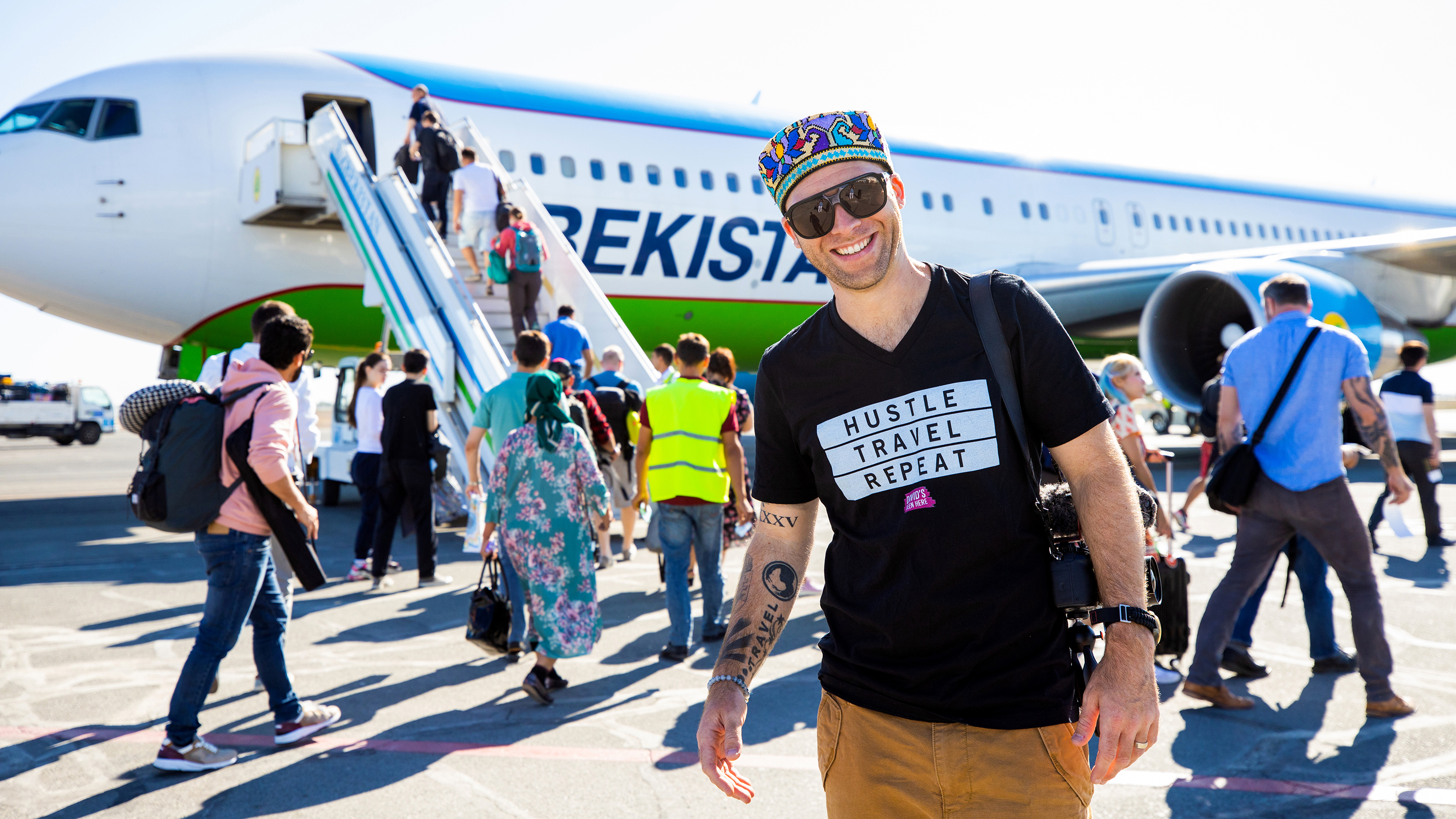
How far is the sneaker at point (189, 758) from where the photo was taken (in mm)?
3758

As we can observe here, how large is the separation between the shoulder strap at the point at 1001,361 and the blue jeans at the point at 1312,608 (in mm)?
3792

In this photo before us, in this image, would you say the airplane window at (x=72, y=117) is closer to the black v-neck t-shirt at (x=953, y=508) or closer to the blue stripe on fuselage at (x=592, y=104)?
the blue stripe on fuselage at (x=592, y=104)

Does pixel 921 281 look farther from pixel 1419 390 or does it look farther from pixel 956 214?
pixel 956 214

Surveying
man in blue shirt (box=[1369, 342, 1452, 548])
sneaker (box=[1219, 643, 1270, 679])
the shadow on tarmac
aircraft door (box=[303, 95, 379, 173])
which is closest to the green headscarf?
the shadow on tarmac

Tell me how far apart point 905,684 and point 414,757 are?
276 cm

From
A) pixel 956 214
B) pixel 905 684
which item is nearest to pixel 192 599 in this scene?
pixel 905 684

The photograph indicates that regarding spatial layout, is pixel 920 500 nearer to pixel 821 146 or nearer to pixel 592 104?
pixel 821 146

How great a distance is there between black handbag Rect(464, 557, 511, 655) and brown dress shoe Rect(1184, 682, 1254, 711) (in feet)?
10.0

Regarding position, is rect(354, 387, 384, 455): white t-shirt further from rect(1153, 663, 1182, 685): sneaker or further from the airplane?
rect(1153, 663, 1182, 685): sneaker

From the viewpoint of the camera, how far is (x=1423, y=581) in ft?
22.4

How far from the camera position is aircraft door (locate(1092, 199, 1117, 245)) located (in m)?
16.3

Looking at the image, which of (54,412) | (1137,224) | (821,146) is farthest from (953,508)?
(54,412)

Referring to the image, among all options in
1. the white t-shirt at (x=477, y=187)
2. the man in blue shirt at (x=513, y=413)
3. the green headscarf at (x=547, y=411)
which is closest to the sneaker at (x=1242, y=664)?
the green headscarf at (x=547, y=411)

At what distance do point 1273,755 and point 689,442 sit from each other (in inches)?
120
